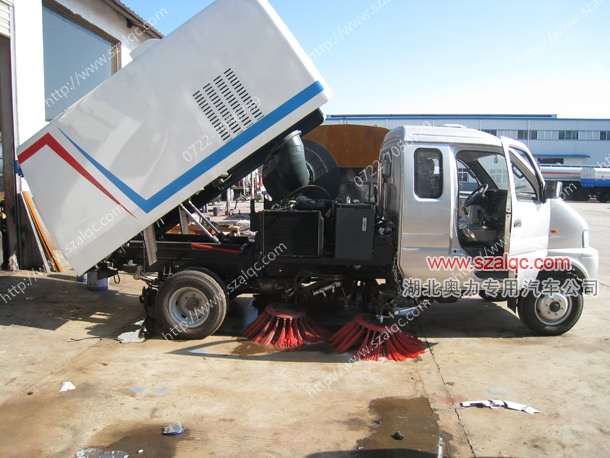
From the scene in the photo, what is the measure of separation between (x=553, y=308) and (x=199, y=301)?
14.1 ft

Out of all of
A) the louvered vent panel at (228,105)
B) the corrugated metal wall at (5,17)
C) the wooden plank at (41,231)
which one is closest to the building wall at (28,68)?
the corrugated metal wall at (5,17)

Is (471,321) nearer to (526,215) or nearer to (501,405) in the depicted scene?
(526,215)

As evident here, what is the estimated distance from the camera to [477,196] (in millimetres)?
6672

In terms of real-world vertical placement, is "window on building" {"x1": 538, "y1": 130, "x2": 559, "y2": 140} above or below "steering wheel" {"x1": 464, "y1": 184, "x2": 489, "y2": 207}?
above

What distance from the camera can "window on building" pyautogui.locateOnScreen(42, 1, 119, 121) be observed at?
10484 mm

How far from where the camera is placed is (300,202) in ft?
20.1

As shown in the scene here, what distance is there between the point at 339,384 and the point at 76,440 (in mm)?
2289

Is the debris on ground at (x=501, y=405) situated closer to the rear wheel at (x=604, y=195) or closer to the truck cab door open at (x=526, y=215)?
the truck cab door open at (x=526, y=215)

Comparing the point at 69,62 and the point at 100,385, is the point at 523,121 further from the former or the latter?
the point at 100,385

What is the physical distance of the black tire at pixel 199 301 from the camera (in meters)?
5.98

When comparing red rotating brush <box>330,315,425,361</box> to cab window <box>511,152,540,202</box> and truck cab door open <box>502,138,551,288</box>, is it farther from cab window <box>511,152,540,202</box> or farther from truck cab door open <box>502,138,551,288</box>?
cab window <box>511,152,540,202</box>

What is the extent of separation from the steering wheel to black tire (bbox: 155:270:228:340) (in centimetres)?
338

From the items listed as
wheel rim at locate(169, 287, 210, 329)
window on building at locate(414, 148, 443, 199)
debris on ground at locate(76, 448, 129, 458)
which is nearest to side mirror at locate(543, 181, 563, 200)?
window on building at locate(414, 148, 443, 199)

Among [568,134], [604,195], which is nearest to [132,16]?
[604,195]
